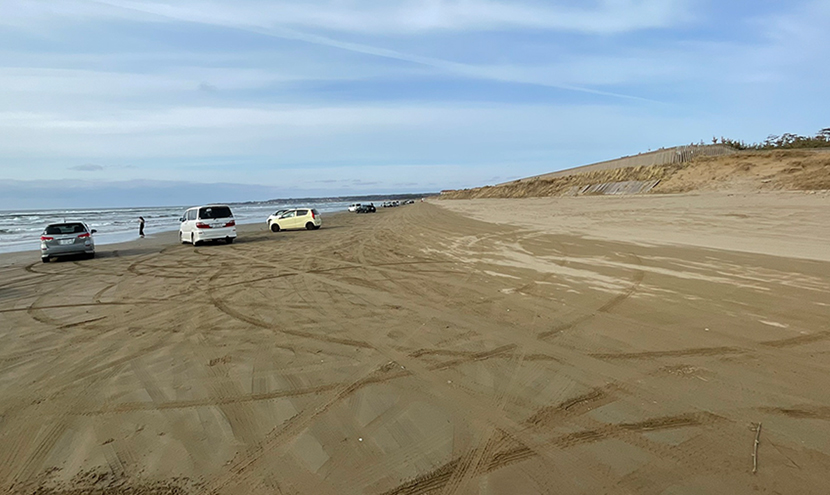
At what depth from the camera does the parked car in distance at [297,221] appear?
32312mm

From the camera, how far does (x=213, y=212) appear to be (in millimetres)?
22469

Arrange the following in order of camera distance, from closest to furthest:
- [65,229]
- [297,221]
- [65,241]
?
[65,241]
[65,229]
[297,221]

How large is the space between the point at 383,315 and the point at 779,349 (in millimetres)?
5132

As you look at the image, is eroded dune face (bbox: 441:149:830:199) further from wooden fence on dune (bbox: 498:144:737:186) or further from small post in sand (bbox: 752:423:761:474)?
small post in sand (bbox: 752:423:761:474)

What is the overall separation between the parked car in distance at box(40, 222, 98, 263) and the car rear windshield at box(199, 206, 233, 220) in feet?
15.4

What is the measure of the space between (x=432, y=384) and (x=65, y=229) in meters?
19.4

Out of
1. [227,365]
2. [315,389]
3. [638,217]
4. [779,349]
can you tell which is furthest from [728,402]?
[638,217]

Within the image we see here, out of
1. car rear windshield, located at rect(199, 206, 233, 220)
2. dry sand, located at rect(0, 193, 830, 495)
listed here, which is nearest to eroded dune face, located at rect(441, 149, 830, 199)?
dry sand, located at rect(0, 193, 830, 495)

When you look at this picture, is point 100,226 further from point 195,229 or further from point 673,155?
point 673,155

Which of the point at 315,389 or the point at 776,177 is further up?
the point at 776,177

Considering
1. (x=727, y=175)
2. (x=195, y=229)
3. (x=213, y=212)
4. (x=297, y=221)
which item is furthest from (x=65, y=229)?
(x=727, y=175)

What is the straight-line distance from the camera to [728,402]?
405 centimetres

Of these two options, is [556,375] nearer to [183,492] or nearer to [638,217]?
[183,492]

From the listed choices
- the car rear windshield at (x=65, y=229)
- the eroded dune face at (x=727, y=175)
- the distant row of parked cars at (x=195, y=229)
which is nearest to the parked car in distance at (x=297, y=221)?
the distant row of parked cars at (x=195, y=229)
